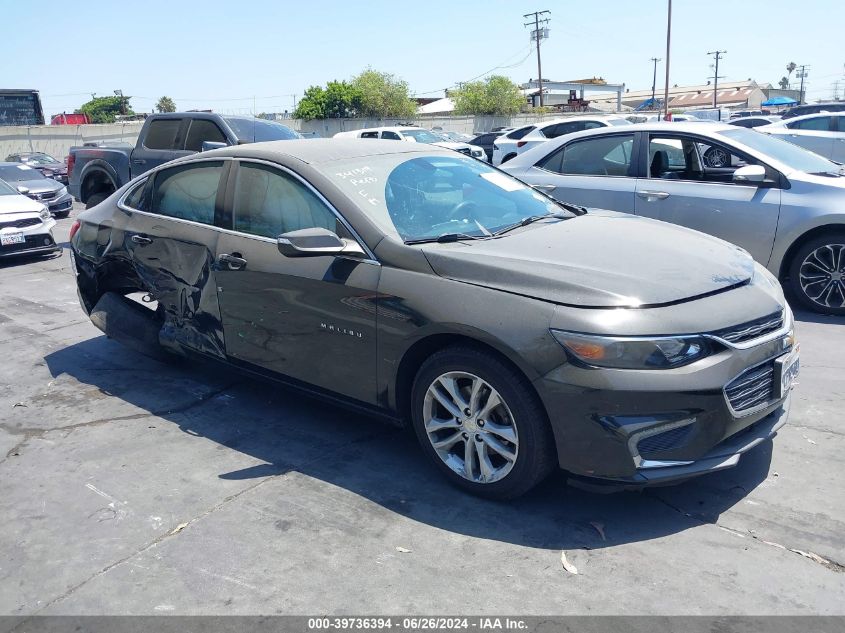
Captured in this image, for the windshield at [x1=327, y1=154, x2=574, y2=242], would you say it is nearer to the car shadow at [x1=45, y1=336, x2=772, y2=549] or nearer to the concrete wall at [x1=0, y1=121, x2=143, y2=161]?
the car shadow at [x1=45, y1=336, x2=772, y2=549]

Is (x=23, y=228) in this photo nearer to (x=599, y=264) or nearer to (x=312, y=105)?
(x=599, y=264)

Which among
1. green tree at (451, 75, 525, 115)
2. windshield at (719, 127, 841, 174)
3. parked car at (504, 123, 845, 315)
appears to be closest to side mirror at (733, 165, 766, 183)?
parked car at (504, 123, 845, 315)

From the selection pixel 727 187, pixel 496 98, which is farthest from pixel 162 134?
pixel 496 98

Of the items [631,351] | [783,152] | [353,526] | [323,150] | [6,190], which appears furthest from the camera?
[6,190]

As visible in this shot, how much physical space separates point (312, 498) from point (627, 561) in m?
1.55

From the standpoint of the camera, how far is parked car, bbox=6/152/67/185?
23.7 metres

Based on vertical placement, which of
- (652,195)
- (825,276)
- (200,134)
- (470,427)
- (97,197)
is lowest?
(825,276)

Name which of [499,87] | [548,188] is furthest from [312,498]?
[499,87]

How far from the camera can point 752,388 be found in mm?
3342

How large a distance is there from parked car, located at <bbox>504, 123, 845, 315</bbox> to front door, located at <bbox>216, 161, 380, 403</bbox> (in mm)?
4040

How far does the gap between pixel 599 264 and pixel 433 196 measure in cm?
120

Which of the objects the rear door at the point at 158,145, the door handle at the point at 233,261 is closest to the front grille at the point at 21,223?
the rear door at the point at 158,145

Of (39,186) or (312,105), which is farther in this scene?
(312,105)

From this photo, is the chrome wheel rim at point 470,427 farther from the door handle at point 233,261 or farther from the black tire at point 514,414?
the door handle at point 233,261
